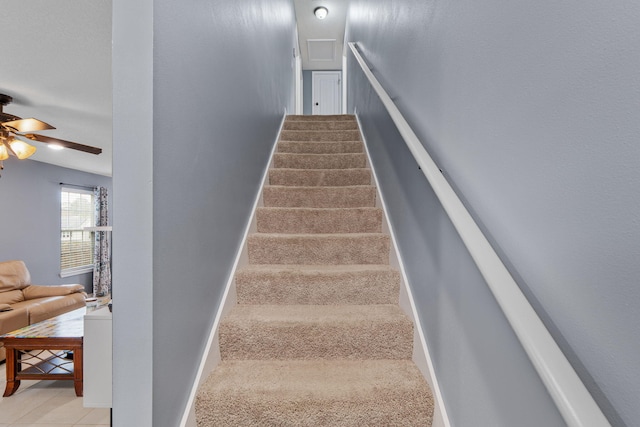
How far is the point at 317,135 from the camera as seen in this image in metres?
3.18

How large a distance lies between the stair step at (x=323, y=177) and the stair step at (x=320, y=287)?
Answer: 3.29 ft

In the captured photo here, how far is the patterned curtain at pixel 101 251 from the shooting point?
6.23 m

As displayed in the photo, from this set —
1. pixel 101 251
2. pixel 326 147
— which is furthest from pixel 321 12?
pixel 101 251

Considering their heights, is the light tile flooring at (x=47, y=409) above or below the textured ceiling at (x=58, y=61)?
below

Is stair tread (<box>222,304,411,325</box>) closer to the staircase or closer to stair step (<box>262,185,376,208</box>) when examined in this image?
the staircase

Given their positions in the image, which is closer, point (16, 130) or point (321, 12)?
point (16, 130)

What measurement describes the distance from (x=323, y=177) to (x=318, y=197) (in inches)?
10.5

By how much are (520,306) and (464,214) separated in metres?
0.25

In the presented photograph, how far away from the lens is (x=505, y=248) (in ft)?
2.30

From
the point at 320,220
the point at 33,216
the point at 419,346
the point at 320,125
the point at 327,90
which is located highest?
the point at 327,90

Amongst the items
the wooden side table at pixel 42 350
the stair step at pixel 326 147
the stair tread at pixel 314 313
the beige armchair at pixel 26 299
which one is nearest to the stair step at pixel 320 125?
the stair step at pixel 326 147

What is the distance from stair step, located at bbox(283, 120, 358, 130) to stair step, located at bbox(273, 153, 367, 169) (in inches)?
35.2

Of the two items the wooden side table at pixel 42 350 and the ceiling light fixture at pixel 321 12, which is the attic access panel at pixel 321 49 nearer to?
the ceiling light fixture at pixel 321 12

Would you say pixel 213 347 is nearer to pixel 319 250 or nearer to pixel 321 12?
pixel 319 250
